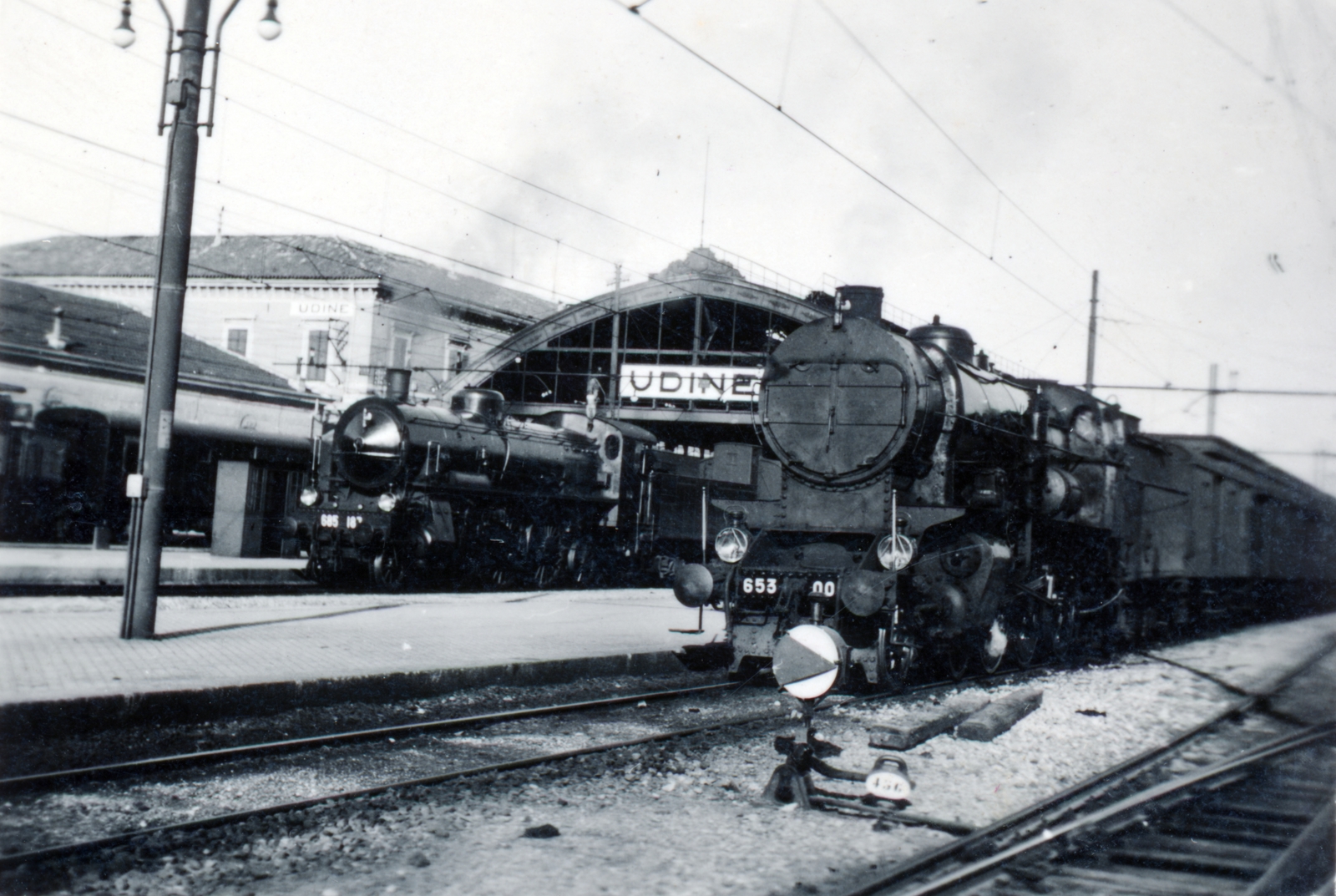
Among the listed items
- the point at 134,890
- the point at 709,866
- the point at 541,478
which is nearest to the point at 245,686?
the point at 134,890

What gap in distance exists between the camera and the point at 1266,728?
31.4 ft

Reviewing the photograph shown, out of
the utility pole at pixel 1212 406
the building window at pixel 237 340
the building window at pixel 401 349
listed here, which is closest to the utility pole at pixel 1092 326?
the utility pole at pixel 1212 406

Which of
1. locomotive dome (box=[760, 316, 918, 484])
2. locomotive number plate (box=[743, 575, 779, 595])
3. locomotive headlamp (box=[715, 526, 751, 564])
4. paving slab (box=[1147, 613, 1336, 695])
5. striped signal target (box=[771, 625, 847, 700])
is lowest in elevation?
paving slab (box=[1147, 613, 1336, 695])

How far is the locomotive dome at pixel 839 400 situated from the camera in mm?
10047

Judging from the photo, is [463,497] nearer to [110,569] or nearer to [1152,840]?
[110,569]

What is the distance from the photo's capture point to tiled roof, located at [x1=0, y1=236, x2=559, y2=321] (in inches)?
1487

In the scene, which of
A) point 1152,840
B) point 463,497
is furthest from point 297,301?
point 1152,840

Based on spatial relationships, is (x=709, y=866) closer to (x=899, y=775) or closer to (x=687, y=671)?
(x=899, y=775)

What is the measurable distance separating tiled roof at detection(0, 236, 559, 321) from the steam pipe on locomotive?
89.8ft

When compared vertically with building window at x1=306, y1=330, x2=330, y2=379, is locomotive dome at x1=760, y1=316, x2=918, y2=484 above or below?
below

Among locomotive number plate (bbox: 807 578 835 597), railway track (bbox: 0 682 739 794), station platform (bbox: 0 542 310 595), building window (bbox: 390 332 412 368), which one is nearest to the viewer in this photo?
railway track (bbox: 0 682 739 794)

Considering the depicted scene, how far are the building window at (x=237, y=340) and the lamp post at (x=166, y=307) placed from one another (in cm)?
Result: 3078

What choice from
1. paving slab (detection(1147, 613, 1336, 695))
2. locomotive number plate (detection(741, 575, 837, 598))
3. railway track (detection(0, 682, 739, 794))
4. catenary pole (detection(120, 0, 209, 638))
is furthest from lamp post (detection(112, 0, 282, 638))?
paving slab (detection(1147, 613, 1336, 695))

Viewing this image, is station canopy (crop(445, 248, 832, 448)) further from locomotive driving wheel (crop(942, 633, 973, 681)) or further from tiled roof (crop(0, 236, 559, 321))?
locomotive driving wheel (crop(942, 633, 973, 681))
